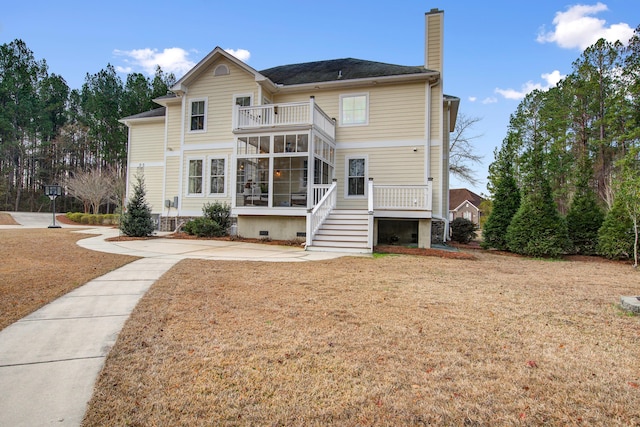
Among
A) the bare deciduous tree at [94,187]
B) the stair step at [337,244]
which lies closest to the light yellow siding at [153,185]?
the stair step at [337,244]

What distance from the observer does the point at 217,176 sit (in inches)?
607

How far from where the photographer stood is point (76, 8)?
1270 cm

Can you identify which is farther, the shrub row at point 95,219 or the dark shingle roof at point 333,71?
the shrub row at point 95,219

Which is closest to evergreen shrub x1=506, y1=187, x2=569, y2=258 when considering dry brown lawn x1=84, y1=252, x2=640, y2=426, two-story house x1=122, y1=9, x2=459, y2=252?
two-story house x1=122, y1=9, x2=459, y2=252

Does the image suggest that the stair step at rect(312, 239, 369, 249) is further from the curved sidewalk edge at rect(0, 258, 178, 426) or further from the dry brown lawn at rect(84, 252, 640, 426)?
the curved sidewalk edge at rect(0, 258, 178, 426)

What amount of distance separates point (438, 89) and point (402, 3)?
13.7ft

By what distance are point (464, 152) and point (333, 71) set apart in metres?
14.8

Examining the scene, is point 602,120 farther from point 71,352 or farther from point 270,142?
point 71,352

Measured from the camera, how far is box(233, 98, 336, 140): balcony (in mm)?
12750

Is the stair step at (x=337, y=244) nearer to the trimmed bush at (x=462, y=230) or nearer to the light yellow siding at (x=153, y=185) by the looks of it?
the trimmed bush at (x=462, y=230)

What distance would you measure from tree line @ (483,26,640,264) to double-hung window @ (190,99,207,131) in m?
12.5

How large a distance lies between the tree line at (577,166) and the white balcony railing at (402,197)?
2.70 m

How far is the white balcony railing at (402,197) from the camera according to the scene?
11859 millimetres

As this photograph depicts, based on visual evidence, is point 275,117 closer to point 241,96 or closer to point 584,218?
point 241,96
